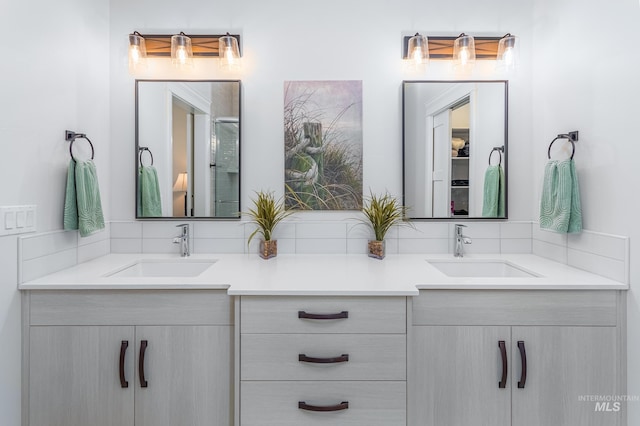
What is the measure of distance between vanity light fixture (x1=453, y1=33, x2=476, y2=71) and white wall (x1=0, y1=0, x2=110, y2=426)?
1959mm

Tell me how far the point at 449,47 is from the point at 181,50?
1491 mm

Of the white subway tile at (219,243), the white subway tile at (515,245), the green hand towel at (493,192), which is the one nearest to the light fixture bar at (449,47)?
the green hand towel at (493,192)

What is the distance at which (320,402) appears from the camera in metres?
1.35

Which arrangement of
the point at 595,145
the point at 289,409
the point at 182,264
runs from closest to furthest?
1. the point at 289,409
2. the point at 595,145
3. the point at 182,264

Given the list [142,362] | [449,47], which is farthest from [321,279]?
[449,47]

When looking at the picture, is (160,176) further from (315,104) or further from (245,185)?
(315,104)

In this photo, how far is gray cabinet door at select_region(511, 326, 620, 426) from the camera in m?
1.41

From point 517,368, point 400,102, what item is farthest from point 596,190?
point 400,102

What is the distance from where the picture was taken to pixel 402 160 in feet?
6.61

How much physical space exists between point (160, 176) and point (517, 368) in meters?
1.97

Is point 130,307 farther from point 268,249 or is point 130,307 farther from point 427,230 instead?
point 427,230

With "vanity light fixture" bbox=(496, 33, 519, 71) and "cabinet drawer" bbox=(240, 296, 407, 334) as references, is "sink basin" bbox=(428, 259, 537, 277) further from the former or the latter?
"vanity light fixture" bbox=(496, 33, 519, 71)

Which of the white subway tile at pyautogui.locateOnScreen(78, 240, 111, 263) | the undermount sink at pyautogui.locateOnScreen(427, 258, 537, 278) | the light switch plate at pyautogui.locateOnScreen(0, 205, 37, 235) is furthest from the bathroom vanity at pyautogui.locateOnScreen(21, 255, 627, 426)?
the undermount sink at pyautogui.locateOnScreen(427, 258, 537, 278)

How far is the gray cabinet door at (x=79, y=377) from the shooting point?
1411mm
